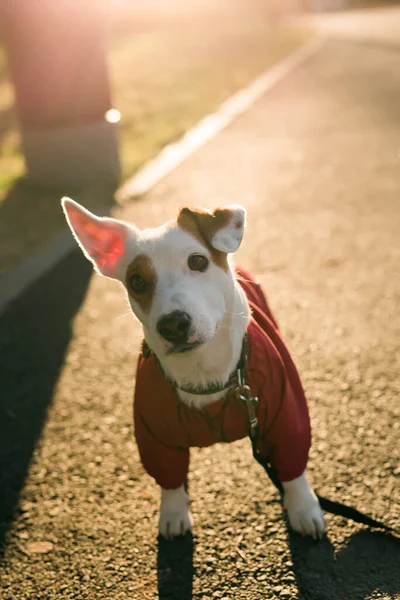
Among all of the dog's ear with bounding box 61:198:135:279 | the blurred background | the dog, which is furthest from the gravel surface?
the dog's ear with bounding box 61:198:135:279

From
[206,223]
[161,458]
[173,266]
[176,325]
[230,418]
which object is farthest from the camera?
[161,458]

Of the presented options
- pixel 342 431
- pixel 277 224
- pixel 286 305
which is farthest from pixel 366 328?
pixel 277 224

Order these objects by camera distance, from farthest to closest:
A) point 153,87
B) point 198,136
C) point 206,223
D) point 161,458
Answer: point 153,87 → point 198,136 → point 161,458 → point 206,223

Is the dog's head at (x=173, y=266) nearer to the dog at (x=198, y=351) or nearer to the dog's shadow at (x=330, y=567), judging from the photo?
the dog at (x=198, y=351)

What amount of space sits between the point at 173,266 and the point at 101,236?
1.22ft

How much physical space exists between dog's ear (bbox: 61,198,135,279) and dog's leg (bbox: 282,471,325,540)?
4.24ft

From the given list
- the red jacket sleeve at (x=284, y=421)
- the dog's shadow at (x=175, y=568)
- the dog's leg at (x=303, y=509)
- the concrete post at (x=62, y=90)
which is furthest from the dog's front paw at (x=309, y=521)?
the concrete post at (x=62, y=90)

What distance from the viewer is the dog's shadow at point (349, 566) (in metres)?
2.77

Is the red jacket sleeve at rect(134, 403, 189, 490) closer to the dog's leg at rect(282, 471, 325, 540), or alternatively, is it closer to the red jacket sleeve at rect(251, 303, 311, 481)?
the red jacket sleeve at rect(251, 303, 311, 481)

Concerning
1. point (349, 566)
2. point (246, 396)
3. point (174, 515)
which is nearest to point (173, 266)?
point (246, 396)

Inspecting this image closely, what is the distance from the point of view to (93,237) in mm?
2760

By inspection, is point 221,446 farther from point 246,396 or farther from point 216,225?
point 216,225

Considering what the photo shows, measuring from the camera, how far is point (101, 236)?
9.00ft

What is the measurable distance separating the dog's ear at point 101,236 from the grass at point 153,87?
3.58m
